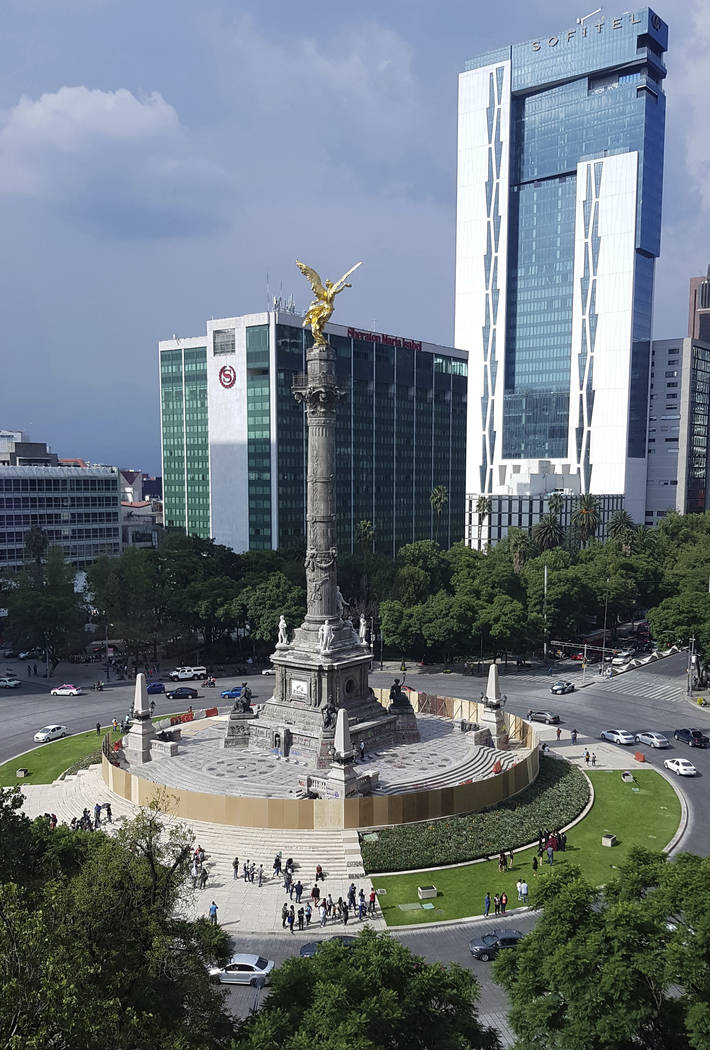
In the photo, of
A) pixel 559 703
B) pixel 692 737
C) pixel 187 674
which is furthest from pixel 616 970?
pixel 187 674

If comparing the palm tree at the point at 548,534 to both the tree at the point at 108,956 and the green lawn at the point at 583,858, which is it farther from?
the tree at the point at 108,956

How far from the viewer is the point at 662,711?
66.4m

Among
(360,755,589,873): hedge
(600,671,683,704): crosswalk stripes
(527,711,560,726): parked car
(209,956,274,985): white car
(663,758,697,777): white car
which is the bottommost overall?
(600,671,683,704): crosswalk stripes

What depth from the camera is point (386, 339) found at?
140875mm

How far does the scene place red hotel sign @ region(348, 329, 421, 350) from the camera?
13550 cm

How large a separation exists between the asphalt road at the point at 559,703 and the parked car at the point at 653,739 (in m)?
0.62

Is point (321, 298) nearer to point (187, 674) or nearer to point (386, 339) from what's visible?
point (187, 674)

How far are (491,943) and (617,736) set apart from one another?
1208 inches

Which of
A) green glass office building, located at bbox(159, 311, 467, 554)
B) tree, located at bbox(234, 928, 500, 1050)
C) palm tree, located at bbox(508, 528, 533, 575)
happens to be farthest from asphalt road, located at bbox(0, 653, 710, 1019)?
green glass office building, located at bbox(159, 311, 467, 554)

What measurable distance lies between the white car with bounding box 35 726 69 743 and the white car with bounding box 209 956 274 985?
33135mm

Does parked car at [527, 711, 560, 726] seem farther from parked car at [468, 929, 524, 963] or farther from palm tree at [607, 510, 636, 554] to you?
palm tree at [607, 510, 636, 554]

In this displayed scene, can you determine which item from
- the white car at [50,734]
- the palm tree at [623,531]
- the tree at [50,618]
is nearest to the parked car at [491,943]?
the white car at [50,734]

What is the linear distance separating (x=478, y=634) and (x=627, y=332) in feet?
357

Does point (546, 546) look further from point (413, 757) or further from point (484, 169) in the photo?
→ point (484, 169)
